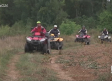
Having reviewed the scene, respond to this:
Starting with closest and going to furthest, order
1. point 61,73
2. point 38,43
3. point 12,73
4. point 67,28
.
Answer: point 12,73, point 61,73, point 38,43, point 67,28

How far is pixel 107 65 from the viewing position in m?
12.3

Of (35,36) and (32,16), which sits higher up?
(32,16)

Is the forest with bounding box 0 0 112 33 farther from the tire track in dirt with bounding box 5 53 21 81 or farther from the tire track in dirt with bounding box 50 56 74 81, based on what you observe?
the tire track in dirt with bounding box 5 53 21 81

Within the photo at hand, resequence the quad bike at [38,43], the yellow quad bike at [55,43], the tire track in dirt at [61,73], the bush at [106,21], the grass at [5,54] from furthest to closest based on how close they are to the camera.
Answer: the bush at [106,21], the yellow quad bike at [55,43], the quad bike at [38,43], the grass at [5,54], the tire track in dirt at [61,73]

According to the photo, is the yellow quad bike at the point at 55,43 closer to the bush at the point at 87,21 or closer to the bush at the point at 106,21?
the bush at the point at 106,21

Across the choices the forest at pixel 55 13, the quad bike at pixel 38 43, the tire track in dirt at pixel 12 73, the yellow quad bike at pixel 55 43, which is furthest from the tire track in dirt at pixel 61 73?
the forest at pixel 55 13

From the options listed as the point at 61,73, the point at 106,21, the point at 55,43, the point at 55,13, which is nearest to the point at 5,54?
the point at 61,73

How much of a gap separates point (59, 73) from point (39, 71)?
2.71 feet

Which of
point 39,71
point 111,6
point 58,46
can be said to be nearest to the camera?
point 39,71

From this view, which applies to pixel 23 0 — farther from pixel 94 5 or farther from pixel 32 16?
pixel 94 5

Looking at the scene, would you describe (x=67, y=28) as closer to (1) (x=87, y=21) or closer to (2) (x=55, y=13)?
(2) (x=55, y=13)

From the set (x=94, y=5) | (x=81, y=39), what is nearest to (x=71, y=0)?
(x=94, y=5)

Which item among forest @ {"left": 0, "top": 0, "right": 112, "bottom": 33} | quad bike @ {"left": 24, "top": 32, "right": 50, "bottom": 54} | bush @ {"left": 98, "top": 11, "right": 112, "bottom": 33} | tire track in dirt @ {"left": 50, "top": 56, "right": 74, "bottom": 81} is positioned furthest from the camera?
forest @ {"left": 0, "top": 0, "right": 112, "bottom": 33}

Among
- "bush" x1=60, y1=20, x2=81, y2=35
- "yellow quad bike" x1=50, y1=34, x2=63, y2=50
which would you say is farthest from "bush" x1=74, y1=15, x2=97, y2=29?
"yellow quad bike" x1=50, y1=34, x2=63, y2=50
